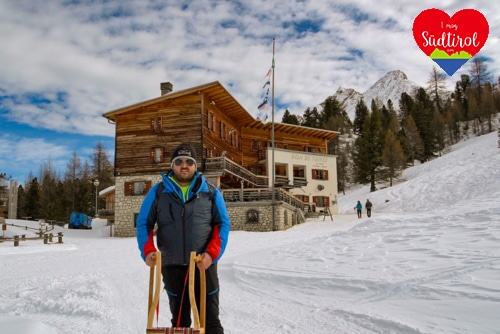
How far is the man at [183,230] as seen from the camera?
366 cm

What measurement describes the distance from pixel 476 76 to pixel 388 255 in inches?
3514

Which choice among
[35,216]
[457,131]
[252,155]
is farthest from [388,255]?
[457,131]

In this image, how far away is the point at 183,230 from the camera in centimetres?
369

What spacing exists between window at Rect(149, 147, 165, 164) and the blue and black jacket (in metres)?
24.5

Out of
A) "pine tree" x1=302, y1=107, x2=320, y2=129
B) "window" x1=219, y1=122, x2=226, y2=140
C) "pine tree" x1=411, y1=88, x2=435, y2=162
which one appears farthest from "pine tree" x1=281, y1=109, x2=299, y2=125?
"window" x1=219, y1=122, x2=226, y2=140

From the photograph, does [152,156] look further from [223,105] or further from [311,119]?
[311,119]

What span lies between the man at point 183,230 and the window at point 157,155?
80.3 feet

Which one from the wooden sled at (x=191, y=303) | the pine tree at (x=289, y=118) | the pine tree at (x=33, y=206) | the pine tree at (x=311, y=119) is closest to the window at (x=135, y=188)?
the wooden sled at (x=191, y=303)

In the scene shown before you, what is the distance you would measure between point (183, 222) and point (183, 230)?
3.0 inches

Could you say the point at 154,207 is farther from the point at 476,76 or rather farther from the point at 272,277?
the point at 476,76

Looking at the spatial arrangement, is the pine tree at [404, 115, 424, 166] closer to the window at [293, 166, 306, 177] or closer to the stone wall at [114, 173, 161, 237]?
the window at [293, 166, 306, 177]

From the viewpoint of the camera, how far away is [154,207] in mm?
3793

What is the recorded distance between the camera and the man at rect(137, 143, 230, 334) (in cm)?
366

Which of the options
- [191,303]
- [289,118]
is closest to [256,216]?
[191,303]
